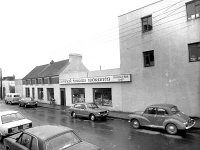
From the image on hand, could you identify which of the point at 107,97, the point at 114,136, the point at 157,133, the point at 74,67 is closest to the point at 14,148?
the point at 114,136

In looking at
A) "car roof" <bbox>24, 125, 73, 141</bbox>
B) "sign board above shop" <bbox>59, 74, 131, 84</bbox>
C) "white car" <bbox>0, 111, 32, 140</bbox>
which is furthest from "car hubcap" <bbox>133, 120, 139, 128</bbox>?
"white car" <bbox>0, 111, 32, 140</bbox>

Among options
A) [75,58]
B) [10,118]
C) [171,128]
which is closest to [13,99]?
[75,58]

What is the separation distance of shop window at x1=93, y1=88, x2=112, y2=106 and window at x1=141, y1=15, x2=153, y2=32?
7860 mm

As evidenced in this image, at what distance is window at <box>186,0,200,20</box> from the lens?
41.7ft

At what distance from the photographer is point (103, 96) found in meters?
19.8

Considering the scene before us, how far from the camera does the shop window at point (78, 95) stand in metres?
22.6

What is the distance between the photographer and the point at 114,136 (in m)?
9.69

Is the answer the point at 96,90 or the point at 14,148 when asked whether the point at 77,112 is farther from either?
the point at 14,148

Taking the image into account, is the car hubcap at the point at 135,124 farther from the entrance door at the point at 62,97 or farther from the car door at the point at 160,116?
the entrance door at the point at 62,97

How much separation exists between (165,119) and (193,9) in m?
9.31

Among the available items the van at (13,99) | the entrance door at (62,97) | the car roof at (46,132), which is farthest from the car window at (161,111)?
the van at (13,99)

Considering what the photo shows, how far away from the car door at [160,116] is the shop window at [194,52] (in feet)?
18.8

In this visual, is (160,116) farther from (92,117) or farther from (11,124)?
(11,124)

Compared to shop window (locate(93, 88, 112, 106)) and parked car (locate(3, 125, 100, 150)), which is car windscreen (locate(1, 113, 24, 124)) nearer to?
parked car (locate(3, 125, 100, 150))
